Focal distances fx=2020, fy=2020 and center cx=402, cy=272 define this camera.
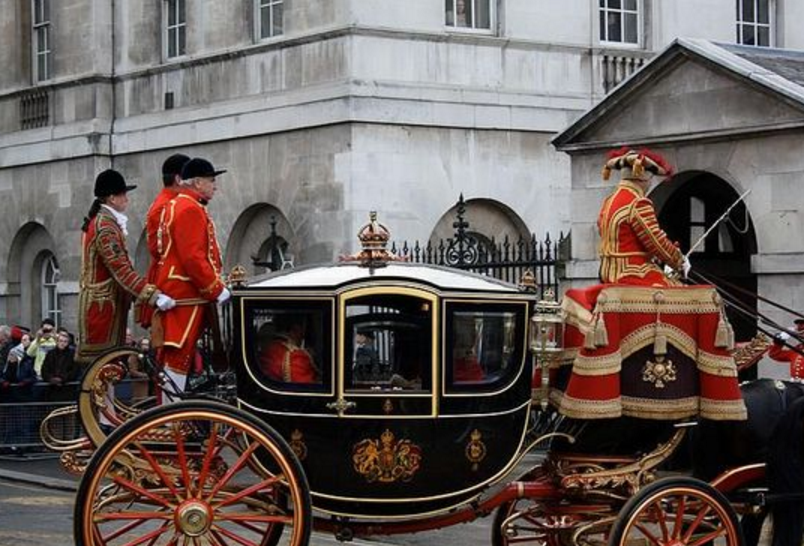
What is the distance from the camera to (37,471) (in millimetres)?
21344

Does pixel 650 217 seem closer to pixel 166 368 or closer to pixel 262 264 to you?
pixel 166 368

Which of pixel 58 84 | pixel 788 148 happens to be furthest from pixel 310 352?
pixel 58 84

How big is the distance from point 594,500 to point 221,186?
1823 cm

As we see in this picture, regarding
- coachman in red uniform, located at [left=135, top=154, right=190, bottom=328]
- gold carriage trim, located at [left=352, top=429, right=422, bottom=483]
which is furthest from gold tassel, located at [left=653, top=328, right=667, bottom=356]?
coachman in red uniform, located at [left=135, top=154, right=190, bottom=328]

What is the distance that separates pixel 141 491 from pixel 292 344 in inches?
44.2

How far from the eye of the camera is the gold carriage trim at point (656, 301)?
10789mm

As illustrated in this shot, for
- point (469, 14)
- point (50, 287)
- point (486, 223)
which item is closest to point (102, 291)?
point (486, 223)

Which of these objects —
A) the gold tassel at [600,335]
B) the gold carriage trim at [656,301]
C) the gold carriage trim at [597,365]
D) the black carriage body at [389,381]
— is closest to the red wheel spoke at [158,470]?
the black carriage body at [389,381]

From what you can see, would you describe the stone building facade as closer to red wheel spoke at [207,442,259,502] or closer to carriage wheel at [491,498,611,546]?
carriage wheel at [491,498,611,546]

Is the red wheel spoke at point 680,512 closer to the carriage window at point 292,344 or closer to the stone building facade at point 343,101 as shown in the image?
the carriage window at point 292,344

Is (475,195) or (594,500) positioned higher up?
(475,195)

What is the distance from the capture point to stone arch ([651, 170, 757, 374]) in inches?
781

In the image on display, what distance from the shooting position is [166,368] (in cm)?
1172

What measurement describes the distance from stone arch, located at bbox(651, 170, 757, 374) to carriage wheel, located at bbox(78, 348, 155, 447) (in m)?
8.81
